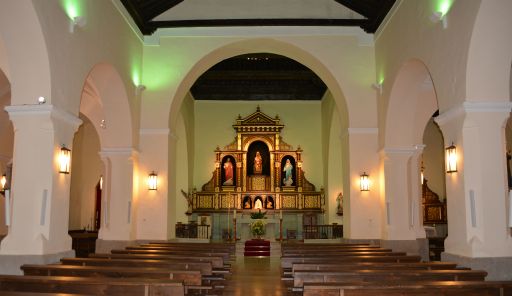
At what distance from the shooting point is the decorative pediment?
23016mm

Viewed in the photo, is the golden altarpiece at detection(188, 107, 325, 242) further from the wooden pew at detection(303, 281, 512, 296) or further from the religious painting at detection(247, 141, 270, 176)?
the wooden pew at detection(303, 281, 512, 296)

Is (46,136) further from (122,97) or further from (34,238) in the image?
(122,97)

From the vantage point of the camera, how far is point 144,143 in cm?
1459

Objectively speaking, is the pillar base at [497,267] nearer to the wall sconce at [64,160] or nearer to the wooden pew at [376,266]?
the wooden pew at [376,266]

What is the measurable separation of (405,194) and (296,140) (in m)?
10.5

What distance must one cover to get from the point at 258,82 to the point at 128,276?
16.7 m

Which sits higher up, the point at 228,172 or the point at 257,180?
the point at 228,172

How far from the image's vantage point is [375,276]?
720 centimetres

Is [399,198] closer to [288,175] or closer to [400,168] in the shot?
[400,168]

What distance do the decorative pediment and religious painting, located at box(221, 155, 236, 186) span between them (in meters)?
1.47

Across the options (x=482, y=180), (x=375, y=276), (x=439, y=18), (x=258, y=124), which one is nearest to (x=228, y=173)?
(x=258, y=124)

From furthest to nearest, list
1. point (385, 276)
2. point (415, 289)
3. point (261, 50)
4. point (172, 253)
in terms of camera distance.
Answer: point (261, 50) < point (172, 253) < point (385, 276) < point (415, 289)

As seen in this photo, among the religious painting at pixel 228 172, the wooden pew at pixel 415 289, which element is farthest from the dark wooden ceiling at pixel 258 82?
the wooden pew at pixel 415 289

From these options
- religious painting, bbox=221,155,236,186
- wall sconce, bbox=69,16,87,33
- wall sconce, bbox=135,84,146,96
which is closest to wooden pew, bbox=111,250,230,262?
wall sconce, bbox=69,16,87,33
